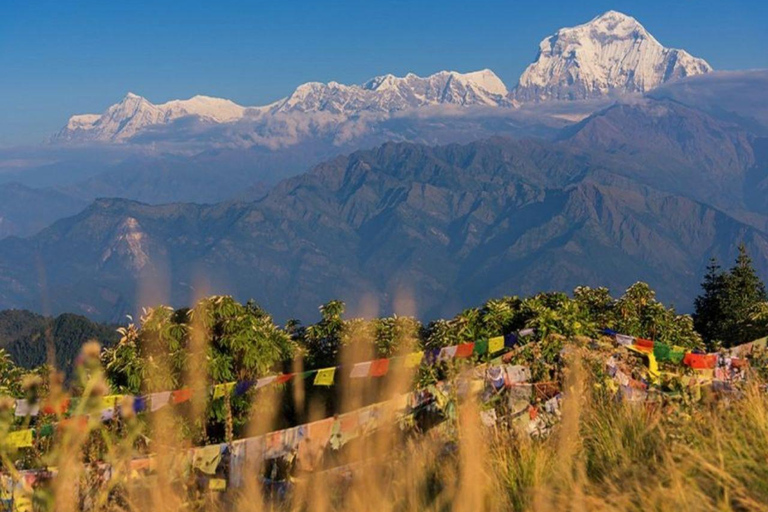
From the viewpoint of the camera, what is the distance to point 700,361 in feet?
52.9

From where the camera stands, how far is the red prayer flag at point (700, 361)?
1598 centimetres

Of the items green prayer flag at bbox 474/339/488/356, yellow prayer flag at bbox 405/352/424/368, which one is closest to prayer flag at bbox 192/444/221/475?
yellow prayer flag at bbox 405/352/424/368

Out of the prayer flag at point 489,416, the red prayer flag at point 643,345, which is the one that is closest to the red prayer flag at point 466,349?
→ the red prayer flag at point 643,345

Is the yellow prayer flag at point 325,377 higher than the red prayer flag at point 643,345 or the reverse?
the reverse

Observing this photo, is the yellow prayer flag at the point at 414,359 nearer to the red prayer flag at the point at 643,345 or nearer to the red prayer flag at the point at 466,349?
the red prayer flag at the point at 466,349

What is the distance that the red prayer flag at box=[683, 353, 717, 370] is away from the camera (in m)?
16.0

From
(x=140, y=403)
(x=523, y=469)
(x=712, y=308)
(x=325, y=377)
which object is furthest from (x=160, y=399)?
(x=712, y=308)

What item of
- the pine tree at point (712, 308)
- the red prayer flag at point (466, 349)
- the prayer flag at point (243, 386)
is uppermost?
the red prayer flag at point (466, 349)

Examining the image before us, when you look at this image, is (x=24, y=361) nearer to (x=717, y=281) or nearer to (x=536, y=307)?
(x=717, y=281)

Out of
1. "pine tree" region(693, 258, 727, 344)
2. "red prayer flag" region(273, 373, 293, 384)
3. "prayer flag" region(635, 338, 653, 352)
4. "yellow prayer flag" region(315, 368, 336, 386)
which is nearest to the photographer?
"red prayer flag" region(273, 373, 293, 384)

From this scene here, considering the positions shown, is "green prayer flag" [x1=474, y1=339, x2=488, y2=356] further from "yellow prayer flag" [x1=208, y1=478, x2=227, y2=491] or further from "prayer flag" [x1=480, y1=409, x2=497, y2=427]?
"yellow prayer flag" [x1=208, y1=478, x2=227, y2=491]

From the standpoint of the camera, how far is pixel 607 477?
179 inches

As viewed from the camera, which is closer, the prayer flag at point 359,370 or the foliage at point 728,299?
the prayer flag at point 359,370

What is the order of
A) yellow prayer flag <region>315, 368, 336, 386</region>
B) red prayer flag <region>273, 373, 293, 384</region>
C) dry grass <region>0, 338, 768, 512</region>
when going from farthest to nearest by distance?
yellow prayer flag <region>315, 368, 336, 386</region> < red prayer flag <region>273, 373, 293, 384</region> < dry grass <region>0, 338, 768, 512</region>
